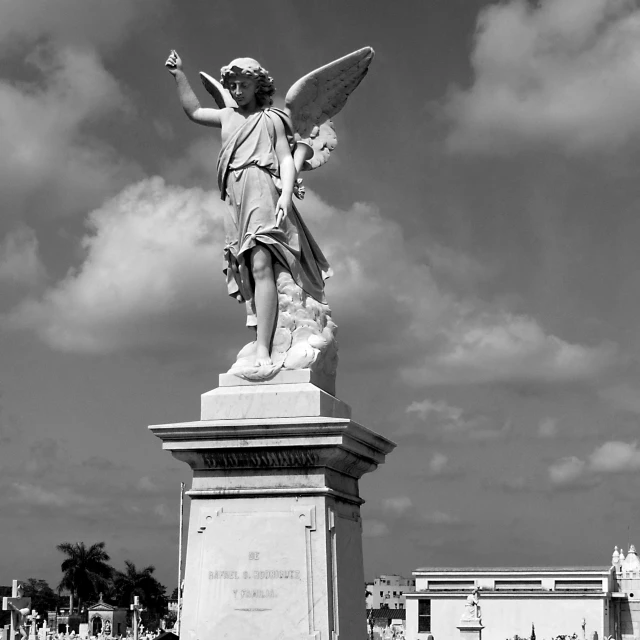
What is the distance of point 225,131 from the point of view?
35.5ft

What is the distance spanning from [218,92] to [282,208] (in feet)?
5.57

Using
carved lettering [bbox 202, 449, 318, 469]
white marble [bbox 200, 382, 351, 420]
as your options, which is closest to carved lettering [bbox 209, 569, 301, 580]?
carved lettering [bbox 202, 449, 318, 469]

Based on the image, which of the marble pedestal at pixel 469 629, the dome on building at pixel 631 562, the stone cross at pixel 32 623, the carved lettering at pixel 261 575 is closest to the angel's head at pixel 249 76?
the carved lettering at pixel 261 575

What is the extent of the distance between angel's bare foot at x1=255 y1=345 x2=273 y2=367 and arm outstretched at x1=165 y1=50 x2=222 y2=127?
2.42m

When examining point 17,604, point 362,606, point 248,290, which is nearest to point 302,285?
point 248,290

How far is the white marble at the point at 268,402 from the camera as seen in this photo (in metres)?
9.73

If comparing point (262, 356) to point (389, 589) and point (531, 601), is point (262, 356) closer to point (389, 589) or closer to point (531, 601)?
point (531, 601)

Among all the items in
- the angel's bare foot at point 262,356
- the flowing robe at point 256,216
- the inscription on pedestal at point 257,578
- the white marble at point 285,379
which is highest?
the flowing robe at point 256,216

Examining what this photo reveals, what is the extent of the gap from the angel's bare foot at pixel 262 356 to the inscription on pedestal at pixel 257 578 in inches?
55.2

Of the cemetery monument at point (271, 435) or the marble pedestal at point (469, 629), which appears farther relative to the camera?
the marble pedestal at point (469, 629)

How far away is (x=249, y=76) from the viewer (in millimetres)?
10641

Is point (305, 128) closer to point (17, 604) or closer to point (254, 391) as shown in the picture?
point (254, 391)

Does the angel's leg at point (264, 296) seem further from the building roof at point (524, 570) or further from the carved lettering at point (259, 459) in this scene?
the building roof at point (524, 570)

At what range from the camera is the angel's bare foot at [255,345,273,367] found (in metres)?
10.1
